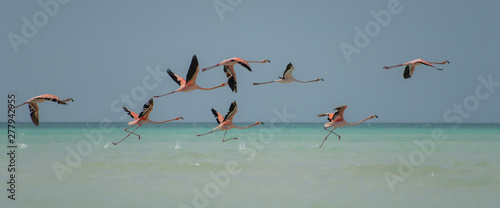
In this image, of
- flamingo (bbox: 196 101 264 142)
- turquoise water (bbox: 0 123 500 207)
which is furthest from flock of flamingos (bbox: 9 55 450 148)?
turquoise water (bbox: 0 123 500 207)

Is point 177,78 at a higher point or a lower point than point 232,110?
higher

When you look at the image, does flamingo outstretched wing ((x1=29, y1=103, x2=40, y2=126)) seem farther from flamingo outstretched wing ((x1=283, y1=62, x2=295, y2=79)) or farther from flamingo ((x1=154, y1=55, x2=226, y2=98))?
flamingo outstretched wing ((x1=283, y1=62, x2=295, y2=79))

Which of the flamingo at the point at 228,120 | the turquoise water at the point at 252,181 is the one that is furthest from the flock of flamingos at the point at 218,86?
the turquoise water at the point at 252,181

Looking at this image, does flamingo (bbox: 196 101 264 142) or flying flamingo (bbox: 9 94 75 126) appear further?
flamingo (bbox: 196 101 264 142)

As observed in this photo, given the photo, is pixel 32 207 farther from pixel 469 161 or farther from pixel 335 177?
pixel 469 161

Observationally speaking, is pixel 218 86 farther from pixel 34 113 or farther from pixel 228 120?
pixel 34 113

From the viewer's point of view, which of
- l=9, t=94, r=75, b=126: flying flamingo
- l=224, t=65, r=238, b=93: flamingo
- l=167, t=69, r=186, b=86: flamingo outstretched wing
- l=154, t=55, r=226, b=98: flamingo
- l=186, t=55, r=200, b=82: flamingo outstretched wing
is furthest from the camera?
l=167, t=69, r=186, b=86: flamingo outstretched wing

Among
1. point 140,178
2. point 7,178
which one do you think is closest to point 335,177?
point 140,178

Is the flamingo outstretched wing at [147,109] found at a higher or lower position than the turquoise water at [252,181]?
higher

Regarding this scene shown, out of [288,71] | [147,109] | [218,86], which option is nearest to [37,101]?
[147,109]

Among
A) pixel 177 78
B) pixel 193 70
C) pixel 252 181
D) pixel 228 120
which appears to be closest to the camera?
pixel 193 70

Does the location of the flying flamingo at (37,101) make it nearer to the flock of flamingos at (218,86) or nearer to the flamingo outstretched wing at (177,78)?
the flock of flamingos at (218,86)

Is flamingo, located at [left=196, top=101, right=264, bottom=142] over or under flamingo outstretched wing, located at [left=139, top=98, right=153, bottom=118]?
under

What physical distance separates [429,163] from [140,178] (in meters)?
10.2
